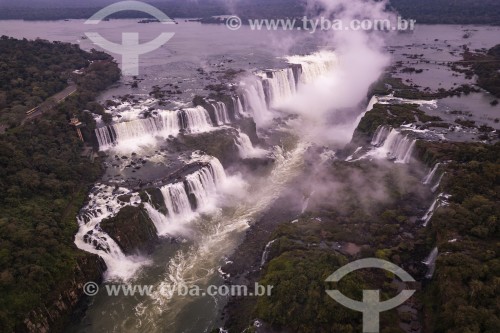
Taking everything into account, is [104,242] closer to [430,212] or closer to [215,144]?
[215,144]

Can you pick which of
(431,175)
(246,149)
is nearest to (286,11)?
(246,149)

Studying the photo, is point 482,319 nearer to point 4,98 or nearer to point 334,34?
point 4,98

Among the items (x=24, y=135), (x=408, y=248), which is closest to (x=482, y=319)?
(x=408, y=248)

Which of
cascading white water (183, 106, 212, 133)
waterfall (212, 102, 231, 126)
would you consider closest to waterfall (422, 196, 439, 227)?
cascading white water (183, 106, 212, 133)

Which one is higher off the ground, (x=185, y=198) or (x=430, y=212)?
(x=430, y=212)

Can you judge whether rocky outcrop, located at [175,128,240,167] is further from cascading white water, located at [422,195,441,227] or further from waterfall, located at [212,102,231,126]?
cascading white water, located at [422,195,441,227]

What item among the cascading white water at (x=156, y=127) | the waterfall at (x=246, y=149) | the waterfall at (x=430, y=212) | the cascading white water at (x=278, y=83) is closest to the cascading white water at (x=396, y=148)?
the waterfall at (x=430, y=212)
